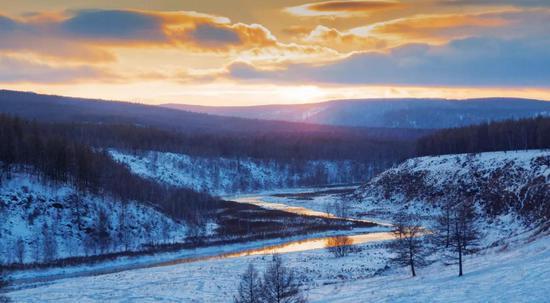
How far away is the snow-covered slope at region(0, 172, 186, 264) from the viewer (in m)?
64.5

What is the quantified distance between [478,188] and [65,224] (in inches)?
2844

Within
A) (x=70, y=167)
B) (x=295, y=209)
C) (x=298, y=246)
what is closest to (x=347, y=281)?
(x=298, y=246)

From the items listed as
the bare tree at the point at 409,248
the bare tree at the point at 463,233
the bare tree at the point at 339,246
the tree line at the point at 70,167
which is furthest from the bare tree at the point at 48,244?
A: the bare tree at the point at 463,233

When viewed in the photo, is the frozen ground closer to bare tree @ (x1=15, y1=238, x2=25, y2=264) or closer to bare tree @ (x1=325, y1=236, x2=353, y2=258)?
bare tree @ (x1=325, y1=236, x2=353, y2=258)

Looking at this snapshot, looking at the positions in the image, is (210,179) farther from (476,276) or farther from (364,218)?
(476,276)

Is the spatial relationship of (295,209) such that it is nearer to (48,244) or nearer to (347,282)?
(48,244)

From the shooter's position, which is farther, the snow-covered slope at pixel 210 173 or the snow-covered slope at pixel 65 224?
the snow-covered slope at pixel 210 173

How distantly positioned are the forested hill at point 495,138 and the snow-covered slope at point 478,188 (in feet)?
61.5

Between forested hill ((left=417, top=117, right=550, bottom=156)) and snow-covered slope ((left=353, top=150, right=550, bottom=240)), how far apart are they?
61.5 ft

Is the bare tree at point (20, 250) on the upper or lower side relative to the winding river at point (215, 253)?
upper

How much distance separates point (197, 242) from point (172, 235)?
636 centimetres

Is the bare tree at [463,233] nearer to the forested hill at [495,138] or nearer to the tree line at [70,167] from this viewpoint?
the tree line at [70,167]

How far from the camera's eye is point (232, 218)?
99.7 m

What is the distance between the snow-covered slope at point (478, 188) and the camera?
81250mm
